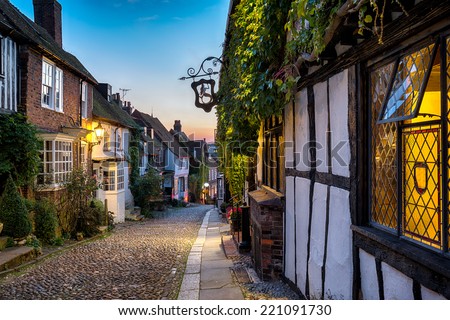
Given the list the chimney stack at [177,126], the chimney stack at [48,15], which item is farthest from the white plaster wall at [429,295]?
the chimney stack at [177,126]

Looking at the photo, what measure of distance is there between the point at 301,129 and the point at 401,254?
2796 millimetres

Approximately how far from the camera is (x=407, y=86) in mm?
2752

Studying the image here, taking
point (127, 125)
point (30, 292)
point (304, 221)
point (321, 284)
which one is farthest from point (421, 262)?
point (127, 125)

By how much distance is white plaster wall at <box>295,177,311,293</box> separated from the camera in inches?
195

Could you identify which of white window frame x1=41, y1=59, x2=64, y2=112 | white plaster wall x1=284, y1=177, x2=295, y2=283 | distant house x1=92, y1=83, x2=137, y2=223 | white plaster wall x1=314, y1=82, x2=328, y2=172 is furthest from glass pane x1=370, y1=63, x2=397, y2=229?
distant house x1=92, y1=83, x2=137, y2=223

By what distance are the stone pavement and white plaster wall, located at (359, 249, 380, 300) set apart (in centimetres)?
257

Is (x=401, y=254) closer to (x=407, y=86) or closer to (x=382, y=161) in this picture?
(x=382, y=161)

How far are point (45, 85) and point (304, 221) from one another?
9739mm

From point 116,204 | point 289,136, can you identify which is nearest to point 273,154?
point 289,136

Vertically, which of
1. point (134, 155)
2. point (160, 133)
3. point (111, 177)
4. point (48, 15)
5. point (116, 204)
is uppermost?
point (48, 15)

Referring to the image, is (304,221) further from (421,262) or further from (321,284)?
(421,262)

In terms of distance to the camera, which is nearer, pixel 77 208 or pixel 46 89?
pixel 46 89

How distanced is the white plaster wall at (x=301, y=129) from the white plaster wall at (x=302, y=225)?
23cm

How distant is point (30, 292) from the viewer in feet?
19.6
